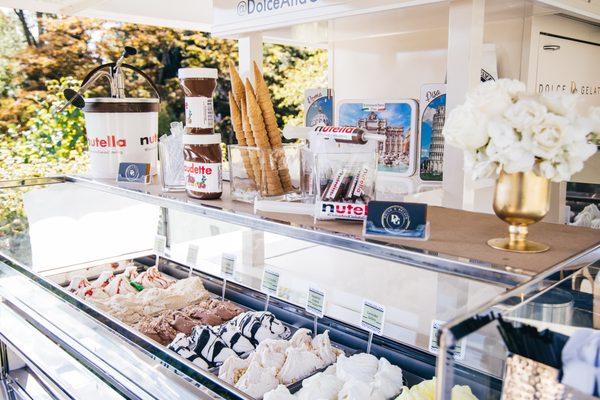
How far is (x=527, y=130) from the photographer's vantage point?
0.96 meters

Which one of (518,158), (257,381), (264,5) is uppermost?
(264,5)

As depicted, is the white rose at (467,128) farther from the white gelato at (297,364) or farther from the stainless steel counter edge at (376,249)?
the white gelato at (297,364)

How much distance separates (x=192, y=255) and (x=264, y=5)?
3.65ft

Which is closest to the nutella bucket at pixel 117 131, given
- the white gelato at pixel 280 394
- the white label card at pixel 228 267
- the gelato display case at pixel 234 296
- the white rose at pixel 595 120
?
the gelato display case at pixel 234 296

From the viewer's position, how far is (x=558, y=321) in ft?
3.03

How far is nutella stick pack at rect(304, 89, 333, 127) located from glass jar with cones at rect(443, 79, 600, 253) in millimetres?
1821

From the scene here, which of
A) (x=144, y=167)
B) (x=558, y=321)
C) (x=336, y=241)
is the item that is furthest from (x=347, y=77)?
(x=558, y=321)

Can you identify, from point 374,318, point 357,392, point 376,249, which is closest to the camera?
point 376,249

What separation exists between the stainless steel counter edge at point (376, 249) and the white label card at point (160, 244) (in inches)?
29.8

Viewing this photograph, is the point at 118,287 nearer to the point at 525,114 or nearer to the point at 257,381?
the point at 257,381

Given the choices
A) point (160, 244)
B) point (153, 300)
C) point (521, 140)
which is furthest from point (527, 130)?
point (160, 244)

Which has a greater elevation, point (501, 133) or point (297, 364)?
point (501, 133)

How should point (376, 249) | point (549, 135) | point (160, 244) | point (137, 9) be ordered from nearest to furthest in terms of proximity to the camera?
1. point (549, 135)
2. point (376, 249)
3. point (160, 244)
4. point (137, 9)

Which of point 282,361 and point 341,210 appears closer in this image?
point 341,210
